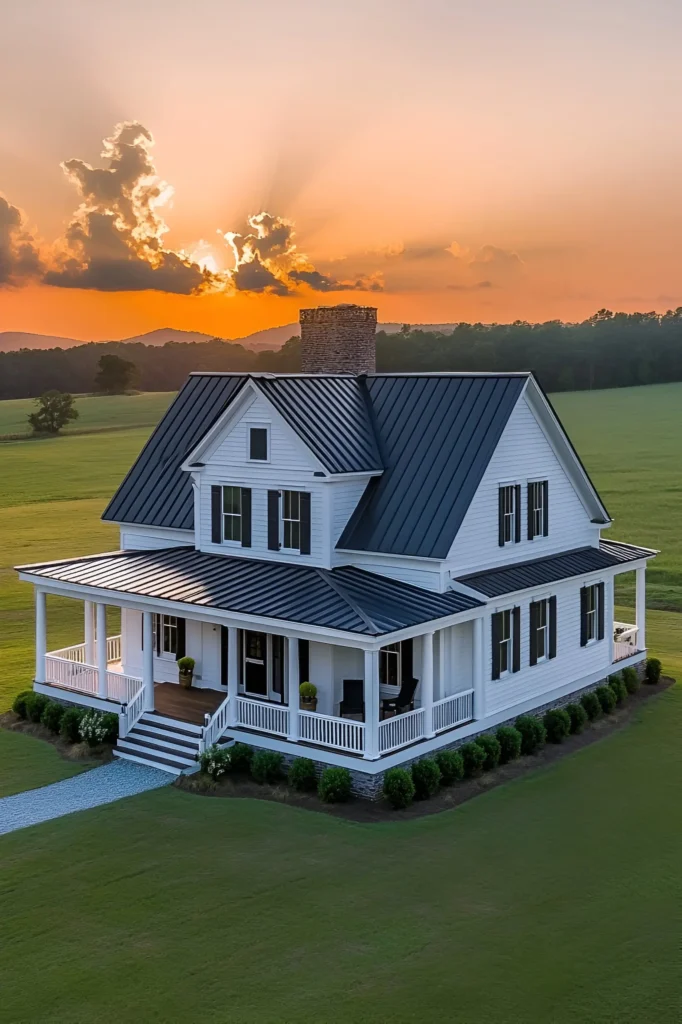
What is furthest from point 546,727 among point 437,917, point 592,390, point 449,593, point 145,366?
point 145,366

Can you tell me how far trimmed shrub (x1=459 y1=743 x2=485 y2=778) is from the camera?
25.1 meters

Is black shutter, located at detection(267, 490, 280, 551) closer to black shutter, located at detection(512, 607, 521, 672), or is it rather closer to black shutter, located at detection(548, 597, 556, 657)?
black shutter, located at detection(512, 607, 521, 672)

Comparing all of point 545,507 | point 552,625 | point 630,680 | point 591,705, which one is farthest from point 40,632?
point 630,680

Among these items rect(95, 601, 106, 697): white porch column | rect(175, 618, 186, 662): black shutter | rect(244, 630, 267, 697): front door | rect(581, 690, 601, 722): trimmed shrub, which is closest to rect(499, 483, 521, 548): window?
rect(581, 690, 601, 722): trimmed shrub

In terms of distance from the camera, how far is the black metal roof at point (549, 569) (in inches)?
1069

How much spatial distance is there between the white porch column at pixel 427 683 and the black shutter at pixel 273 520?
510 cm

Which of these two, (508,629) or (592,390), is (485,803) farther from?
(592,390)

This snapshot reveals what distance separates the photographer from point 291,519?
28.3 meters

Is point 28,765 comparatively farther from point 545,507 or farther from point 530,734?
point 545,507

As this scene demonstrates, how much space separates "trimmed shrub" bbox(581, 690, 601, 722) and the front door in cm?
827

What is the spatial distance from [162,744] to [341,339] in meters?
13.7

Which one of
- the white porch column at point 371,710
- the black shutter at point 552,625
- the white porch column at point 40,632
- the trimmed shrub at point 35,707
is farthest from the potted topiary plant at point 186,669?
the black shutter at point 552,625

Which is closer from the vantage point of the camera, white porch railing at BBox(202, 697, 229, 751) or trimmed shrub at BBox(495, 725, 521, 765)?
white porch railing at BBox(202, 697, 229, 751)

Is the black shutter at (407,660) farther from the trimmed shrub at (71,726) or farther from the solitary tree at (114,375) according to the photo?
the solitary tree at (114,375)
